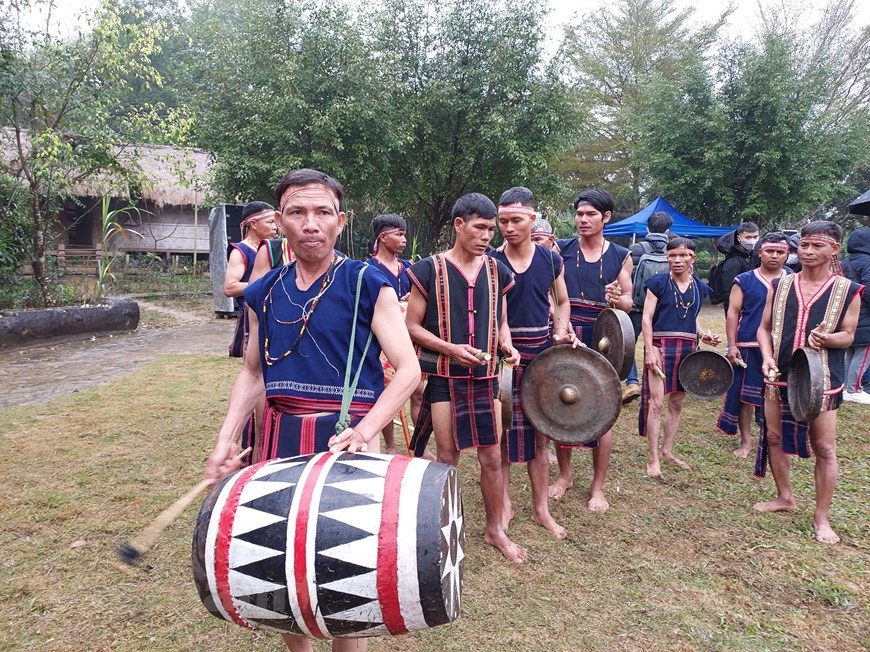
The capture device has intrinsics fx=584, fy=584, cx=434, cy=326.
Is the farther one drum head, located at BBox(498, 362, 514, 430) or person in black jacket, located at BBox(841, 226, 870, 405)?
person in black jacket, located at BBox(841, 226, 870, 405)

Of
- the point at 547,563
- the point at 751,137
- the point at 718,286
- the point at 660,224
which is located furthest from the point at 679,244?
the point at 751,137

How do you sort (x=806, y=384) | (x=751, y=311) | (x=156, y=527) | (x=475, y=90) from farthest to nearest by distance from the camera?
(x=475, y=90) < (x=751, y=311) < (x=806, y=384) < (x=156, y=527)

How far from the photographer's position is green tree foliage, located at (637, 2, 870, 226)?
16.2 metres

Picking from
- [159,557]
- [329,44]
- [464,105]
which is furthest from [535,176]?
[159,557]

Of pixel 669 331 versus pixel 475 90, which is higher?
pixel 475 90

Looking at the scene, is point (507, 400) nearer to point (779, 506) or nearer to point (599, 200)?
point (599, 200)

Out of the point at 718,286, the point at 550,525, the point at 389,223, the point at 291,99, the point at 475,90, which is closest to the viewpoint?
the point at 550,525

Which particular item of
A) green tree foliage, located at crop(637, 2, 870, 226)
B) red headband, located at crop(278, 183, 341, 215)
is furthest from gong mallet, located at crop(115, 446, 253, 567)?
green tree foliage, located at crop(637, 2, 870, 226)

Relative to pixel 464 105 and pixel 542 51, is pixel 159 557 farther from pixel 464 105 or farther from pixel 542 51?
pixel 542 51

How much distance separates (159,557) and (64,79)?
978 cm

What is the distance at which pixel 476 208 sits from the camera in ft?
10.6

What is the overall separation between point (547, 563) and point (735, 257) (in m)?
5.01

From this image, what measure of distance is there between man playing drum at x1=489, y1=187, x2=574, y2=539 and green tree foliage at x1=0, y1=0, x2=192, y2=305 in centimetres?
875

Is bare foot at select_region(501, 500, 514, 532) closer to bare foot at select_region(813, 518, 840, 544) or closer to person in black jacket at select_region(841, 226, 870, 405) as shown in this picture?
bare foot at select_region(813, 518, 840, 544)
